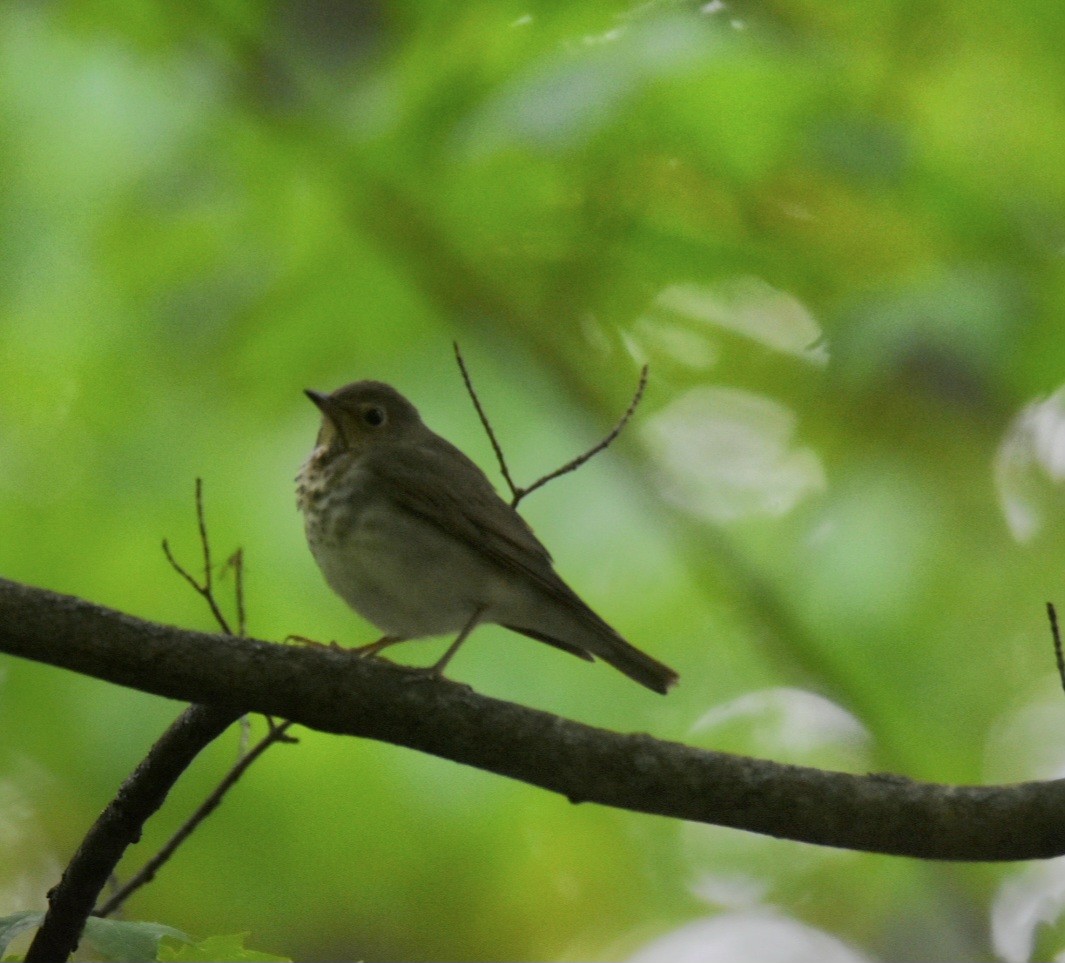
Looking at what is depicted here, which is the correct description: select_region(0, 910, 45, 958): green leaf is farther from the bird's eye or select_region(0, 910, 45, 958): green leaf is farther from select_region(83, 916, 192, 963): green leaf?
the bird's eye

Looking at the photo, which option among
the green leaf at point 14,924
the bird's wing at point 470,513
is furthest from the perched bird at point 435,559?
the green leaf at point 14,924

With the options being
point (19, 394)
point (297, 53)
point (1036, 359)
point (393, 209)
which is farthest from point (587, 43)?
point (19, 394)

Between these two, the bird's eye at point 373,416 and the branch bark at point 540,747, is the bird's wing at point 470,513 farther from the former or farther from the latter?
the branch bark at point 540,747

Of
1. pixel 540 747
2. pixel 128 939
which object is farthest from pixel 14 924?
pixel 540 747

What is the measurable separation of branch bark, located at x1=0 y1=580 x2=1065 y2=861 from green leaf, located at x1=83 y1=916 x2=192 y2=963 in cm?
66

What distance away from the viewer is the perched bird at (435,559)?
474 centimetres

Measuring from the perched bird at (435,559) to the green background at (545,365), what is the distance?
91 cm

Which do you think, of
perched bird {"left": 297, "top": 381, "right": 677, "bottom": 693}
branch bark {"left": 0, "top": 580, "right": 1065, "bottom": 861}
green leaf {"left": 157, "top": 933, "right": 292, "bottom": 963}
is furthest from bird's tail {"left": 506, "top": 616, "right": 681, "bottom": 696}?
green leaf {"left": 157, "top": 933, "right": 292, "bottom": 963}

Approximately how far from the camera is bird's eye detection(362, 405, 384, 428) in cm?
526

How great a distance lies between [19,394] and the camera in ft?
20.0

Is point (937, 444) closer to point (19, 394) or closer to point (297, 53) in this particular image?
point (297, 53)

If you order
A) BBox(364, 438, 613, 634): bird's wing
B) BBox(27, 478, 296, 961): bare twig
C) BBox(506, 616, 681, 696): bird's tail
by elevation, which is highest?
BBox(364, 438, 613, 634): bird's wing

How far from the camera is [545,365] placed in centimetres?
619

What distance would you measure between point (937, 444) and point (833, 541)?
1111mm
